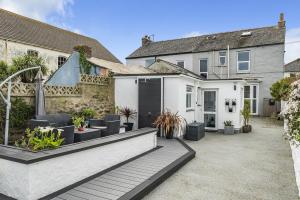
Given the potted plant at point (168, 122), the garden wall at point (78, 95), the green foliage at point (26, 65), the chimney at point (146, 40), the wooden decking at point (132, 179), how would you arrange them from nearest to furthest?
1. the wooden decking at point (132, 179)
2. the garden wall at point (78, 95)
3. the green foliage at point (26, 65)
4. the potted plant at point (168, 122)
5. the chimney at point (146, 40)

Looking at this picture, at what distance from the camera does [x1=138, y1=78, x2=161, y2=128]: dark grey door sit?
11.7m

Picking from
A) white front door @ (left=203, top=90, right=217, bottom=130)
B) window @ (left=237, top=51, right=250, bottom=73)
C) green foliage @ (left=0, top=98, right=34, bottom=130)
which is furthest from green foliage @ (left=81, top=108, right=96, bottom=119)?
window @ (left=237, top=51, right=250, bottom=73)

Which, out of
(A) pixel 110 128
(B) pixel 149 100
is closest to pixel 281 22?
(B) pixel 149 100

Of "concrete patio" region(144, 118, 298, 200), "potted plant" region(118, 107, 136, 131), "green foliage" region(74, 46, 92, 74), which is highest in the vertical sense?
"green foliage" region(74, 46, 92, 74)

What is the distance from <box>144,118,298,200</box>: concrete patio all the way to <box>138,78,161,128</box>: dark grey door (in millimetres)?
2492

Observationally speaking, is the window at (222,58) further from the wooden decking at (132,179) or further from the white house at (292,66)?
the white house at (292,66)

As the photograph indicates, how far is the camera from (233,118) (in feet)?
46.5

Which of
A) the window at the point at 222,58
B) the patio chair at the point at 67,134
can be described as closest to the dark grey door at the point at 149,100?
the patio chair at the point at 67,134

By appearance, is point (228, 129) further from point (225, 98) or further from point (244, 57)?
point (244, 57)

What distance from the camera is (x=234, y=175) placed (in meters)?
6.77

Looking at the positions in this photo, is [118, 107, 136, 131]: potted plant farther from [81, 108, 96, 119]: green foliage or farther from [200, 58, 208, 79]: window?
[200, 58, 208, 79]: window

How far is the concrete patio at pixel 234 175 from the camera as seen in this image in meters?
5.40

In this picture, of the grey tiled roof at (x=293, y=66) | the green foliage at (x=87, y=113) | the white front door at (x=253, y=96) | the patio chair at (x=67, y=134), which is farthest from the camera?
the grey tiled roof at (x=293, y=66)

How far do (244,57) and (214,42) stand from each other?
3767 millimetres
